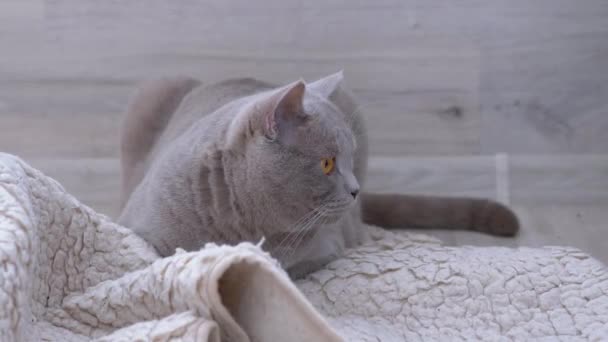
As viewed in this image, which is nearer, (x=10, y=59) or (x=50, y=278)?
(x=50, y=278)

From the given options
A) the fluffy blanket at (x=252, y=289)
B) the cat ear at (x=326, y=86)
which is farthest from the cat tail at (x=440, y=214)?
the cat ear at (x=326, y=86)

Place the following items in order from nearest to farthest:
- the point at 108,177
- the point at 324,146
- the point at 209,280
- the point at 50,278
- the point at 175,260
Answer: the point at 209,280 → the point at 175,260 → the point at 50,278 → the point at 324,146 → the point at 108,177

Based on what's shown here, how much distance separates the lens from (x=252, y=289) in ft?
3.18

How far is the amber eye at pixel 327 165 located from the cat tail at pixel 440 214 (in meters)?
0.54

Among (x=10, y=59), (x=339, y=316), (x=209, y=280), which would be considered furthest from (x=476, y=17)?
(x=209, y=280)

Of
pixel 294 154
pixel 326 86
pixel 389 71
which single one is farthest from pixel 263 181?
pixel 389 71

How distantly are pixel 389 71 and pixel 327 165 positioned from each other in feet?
2.79

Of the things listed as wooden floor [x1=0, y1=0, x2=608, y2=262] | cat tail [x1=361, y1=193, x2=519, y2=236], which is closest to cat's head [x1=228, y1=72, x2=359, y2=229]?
cat tail [x1=361, y1=193, x2=519, y2=236]

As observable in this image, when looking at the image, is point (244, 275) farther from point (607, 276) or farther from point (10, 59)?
point (10, 59)

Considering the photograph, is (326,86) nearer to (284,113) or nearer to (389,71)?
(284,113)

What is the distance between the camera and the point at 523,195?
2.11 metres

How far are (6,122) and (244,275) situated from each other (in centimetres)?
139

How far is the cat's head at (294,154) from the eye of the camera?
4.25 ft

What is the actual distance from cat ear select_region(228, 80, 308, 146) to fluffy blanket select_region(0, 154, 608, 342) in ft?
0.87
